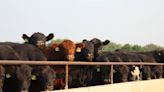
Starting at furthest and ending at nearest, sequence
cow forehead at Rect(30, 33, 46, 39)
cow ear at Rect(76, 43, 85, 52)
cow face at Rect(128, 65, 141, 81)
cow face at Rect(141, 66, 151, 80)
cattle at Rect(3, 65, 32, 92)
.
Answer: cow face at Rect(141, 66, 151, 80), cow face at Rect(128, 65, 141, 81), cow ear at Rect(76, 43, 85, 52), cow forehead at Rect(30, 33, 46, 39), cattle at Rect(3, 65, 32, 92)

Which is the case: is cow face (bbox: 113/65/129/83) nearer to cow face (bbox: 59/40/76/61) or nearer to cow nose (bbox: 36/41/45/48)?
cow face (bbox: 59/40/76/61)

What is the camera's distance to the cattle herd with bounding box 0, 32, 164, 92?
362 inches

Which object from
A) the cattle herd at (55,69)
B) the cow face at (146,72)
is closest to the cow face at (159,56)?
the cattle herd at (55,69)

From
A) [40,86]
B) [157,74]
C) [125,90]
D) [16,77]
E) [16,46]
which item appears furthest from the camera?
[157,74]

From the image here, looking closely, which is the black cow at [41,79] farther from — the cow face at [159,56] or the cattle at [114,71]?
the cow face at [159,56]

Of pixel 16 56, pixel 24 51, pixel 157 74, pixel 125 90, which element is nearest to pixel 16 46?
pixel 24 51

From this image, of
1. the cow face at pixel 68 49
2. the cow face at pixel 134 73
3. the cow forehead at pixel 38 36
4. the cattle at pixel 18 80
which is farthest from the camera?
the cow face at pixel 134 73

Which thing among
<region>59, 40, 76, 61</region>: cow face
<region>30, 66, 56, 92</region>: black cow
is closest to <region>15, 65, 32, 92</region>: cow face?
<region>30, 66, 56, 92</region>: black cow

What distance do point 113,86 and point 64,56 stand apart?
1.44m

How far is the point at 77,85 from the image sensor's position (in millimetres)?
12469

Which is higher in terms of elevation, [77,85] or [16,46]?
[16,46]

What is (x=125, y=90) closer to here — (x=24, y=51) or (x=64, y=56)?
(x=64, y=56)

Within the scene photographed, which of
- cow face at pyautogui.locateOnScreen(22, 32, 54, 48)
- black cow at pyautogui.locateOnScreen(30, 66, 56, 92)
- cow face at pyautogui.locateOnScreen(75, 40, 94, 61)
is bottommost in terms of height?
black cow at pyautogui.locateOnScreen(30, 66, 56, 92)

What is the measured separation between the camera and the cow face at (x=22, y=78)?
9.14 m
